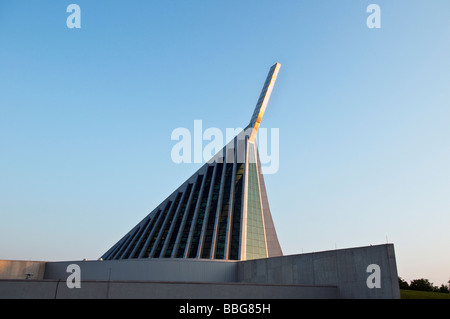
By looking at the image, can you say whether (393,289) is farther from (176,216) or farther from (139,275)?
(176,216)

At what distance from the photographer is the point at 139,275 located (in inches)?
1155

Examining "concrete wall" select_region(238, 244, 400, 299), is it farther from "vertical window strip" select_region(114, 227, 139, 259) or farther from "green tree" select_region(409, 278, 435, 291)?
"green tree" select_region(409, 278, 435, 291)

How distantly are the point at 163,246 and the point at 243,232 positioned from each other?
800 centimetres

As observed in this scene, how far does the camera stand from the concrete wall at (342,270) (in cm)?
1722

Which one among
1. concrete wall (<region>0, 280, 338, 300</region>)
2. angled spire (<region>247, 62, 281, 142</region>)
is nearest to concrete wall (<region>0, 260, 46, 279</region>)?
concrete wall (<region>0, 280, 338, 300</region>)

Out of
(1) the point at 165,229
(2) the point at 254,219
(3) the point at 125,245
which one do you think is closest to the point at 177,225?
(1) the point at 165,229

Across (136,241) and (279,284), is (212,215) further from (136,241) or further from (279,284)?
(279,284)

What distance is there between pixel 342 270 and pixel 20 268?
27.5 metres

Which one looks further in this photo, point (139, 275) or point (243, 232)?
point (243, 232)

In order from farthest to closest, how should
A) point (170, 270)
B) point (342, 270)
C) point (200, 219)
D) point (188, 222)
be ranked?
1. point (188, 222)
2. point (200, 219)
3. point (170, 270)
4. point (342, 270)

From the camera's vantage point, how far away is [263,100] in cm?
4728

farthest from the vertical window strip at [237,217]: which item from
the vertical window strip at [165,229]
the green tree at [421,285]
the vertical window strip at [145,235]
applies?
the green tree at [421,285]

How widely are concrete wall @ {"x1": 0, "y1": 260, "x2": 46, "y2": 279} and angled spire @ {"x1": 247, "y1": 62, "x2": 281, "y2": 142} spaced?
26.1 metres
